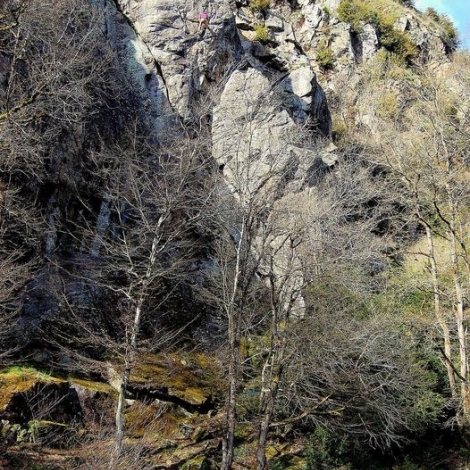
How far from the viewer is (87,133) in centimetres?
1423

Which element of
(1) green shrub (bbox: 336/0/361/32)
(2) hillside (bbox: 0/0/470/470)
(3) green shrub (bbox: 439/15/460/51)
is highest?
(3) green shrub (bbox: 439/15/460/51)

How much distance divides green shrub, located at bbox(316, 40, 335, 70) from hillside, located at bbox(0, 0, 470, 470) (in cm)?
1213

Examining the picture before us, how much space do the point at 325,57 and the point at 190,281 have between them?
2061cm

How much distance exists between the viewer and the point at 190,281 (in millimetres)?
14234

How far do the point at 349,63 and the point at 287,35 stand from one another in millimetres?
6883

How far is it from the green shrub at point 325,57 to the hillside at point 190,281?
12.1 meters

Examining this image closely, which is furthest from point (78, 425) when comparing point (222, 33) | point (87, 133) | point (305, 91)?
point (305, 91)

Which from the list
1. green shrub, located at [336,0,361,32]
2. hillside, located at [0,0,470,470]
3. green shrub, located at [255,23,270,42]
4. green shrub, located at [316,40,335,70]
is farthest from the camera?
green shrub, located at [336,0,361,32]

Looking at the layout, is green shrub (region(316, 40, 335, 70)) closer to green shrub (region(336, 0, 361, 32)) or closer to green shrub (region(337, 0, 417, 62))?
green shrub (region(336, 0, 361, 32))

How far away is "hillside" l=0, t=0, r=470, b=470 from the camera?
9078 millimetres

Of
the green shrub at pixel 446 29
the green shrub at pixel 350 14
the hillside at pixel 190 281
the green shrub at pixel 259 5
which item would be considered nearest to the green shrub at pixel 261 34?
the green shrub at pixel 259 5

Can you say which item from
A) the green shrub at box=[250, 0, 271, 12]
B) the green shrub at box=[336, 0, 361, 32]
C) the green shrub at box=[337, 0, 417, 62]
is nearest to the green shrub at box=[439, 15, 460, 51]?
the green shrub at box=[337, 0, 417, 62]

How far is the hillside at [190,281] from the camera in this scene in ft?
29.8

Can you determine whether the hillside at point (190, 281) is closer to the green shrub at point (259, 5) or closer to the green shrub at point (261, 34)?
the green shrub at point (261, 34)
